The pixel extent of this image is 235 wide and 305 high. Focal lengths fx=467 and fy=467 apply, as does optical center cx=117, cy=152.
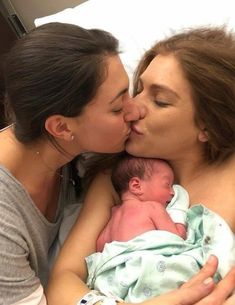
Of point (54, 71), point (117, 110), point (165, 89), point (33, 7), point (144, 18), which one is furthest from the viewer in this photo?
point (33, 7)

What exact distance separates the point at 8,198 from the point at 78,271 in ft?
1.03

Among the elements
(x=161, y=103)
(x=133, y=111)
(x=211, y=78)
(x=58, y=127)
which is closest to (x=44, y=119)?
(x=58, y=127)

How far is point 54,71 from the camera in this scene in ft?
3.82

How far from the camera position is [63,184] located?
1.61 metres

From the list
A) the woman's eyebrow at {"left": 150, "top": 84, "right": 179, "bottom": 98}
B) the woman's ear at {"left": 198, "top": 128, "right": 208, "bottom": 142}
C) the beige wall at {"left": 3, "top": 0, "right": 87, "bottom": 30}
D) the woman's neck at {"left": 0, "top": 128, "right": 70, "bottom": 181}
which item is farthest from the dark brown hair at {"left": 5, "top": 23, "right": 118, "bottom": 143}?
the beige wall at {"left": 3, "top": 0, "right": 87, "bottom": 30}

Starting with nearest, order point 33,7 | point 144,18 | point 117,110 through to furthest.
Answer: point 117,110 < point 144,18 < point 33,7

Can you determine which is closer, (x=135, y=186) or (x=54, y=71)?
(x=54, y=71)

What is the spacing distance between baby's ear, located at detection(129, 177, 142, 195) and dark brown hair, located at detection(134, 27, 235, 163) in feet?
0.86

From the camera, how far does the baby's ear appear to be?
1.45 metres

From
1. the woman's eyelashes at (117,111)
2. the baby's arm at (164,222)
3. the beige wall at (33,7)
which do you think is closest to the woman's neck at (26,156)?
the woman's eyelashes at (117,111)

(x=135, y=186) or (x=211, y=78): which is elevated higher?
(x=211, y=78)

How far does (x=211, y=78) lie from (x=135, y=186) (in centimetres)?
40

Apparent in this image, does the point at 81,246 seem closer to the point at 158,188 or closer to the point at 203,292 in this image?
the point at 158,188

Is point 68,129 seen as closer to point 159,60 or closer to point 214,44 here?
point 159,60
